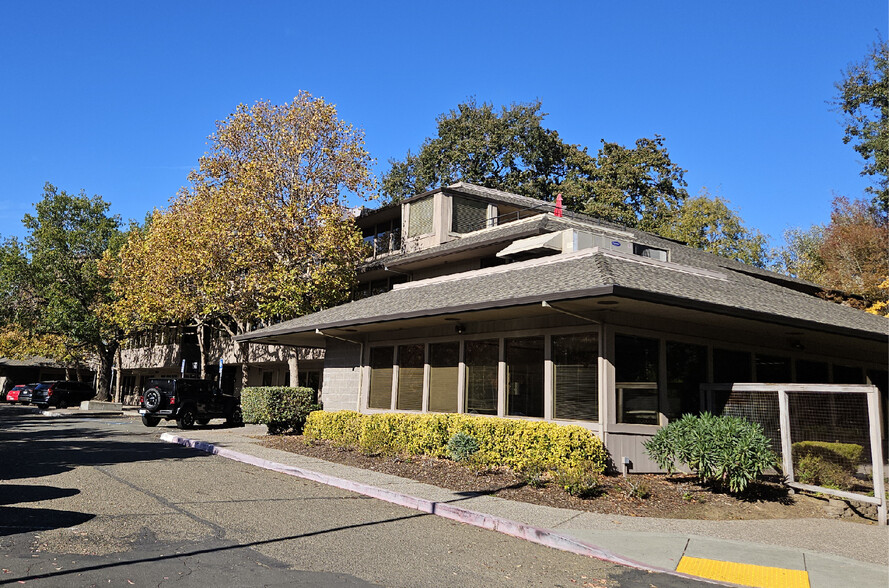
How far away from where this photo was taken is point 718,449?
33.4 ft

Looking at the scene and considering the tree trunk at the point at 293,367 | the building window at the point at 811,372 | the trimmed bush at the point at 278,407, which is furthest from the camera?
the tree trunk at the point at 293,367

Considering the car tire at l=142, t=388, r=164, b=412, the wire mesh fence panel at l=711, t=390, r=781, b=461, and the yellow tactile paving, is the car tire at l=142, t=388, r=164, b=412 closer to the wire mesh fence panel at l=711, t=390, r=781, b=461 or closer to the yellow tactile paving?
the wire mesh fence panel at l=711, t=390, r=781, b=461

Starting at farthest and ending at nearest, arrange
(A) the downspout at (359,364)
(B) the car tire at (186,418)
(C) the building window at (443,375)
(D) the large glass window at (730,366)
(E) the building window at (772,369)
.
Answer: (B) the car tire at (186,418), (A) the downspout at (359,364), (C) the building window at (443,375), (E) the building window at (772,369), (D) the large glass window at (730,366)

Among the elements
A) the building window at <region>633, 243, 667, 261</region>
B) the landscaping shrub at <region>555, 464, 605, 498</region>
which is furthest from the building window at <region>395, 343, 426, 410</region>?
the building window at <region>633, 243, 667, 261</region>

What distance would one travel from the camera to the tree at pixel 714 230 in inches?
1828

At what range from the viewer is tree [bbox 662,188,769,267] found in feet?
152

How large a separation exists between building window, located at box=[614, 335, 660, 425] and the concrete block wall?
8.86m

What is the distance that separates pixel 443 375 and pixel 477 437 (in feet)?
9.76

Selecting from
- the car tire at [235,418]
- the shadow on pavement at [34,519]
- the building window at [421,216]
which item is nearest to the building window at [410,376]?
the shadow on pavement at [34,519]

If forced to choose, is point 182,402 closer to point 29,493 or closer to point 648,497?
point 29,493

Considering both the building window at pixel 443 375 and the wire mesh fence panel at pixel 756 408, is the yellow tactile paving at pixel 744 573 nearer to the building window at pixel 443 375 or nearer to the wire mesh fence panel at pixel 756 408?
the wire mesh fence panel at pixel 756 408

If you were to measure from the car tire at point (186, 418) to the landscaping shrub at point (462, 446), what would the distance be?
14.8 meters

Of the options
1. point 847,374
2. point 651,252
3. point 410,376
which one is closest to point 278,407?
point 410,376

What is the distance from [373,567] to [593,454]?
20.4 ft
